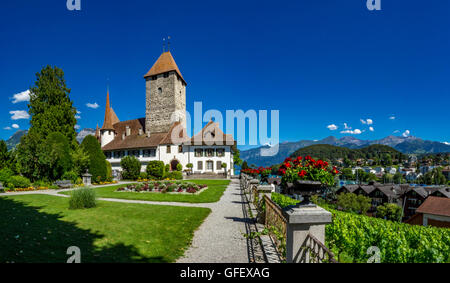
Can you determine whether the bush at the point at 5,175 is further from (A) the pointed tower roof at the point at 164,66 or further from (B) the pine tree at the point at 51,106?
(A) the pointed tower roof at the point at 164,66

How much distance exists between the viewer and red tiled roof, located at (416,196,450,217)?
1193 inches

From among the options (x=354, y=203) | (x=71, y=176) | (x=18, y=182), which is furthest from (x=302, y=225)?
(x=354, y=203)

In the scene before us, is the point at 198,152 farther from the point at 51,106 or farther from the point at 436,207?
the point at 436,207

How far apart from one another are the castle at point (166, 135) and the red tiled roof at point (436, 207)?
101 feet

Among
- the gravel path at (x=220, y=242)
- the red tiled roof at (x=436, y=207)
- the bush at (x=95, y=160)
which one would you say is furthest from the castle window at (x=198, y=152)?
the red tiled roof at (x=436, y=207)

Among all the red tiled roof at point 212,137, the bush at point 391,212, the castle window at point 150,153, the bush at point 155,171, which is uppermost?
the red tiled roof at point 212,137

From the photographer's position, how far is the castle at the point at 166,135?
111ft

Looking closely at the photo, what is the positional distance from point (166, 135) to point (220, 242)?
105 feet

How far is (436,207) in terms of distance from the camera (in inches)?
1241

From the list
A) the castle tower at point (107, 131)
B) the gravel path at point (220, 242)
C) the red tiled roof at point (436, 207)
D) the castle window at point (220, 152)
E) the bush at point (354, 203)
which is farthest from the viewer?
the bush at point (354, 203)
